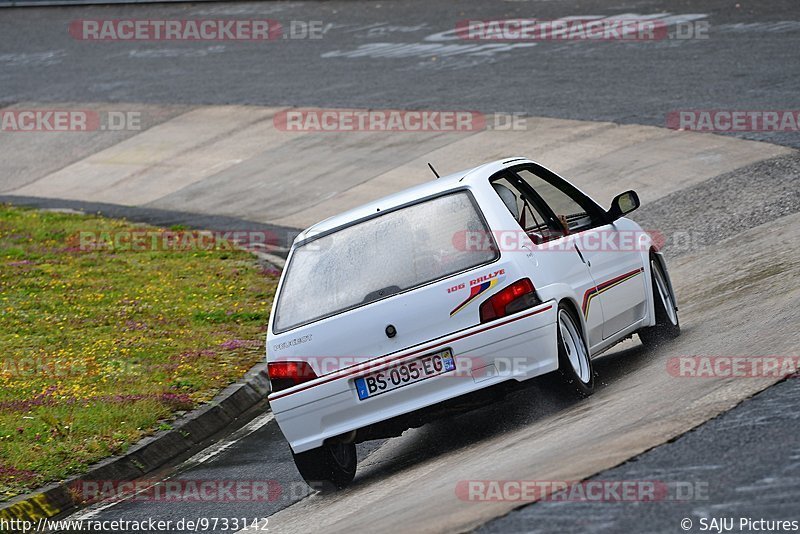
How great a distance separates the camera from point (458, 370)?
760 cm

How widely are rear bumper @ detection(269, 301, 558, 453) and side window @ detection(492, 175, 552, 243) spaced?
79 centimetres

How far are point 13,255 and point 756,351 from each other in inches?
436

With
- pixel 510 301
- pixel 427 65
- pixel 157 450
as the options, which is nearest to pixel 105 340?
pixel 157 450

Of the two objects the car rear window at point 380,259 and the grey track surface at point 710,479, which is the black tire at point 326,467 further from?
the grey track surface at point 710,479

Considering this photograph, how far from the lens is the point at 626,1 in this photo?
2633 centimetres

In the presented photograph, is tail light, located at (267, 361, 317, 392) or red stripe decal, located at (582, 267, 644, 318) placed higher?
red stripe decal, located at (582, 267, 644, 318)

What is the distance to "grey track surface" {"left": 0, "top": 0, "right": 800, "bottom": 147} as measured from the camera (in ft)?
64.3

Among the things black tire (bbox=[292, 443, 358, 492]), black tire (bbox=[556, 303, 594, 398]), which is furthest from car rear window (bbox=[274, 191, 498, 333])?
black tire (bbox=[292, 443, 358, 492])

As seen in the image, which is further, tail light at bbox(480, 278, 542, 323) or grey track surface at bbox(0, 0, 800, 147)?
grey track surface at bbox(0, 0, 800, 147)

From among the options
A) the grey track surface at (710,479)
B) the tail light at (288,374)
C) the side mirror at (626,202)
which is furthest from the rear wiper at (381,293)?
the side mirror at (626,202)

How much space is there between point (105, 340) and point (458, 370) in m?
5.60

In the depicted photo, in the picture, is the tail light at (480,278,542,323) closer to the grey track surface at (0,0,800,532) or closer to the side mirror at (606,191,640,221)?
the grey track surface at (0,0,800,532)

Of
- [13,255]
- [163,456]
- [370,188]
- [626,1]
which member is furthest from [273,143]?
[163,456]

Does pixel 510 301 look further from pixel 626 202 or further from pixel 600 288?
pixel 626 202
